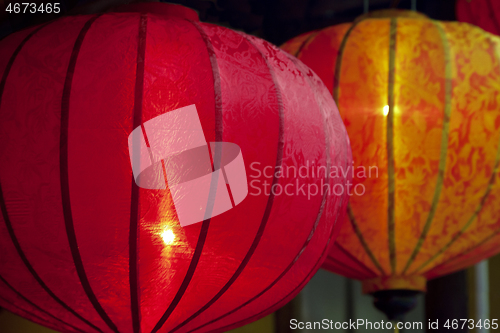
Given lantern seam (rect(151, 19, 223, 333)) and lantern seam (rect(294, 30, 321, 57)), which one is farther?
lantern seam (rect(294, 30, 321, 57))

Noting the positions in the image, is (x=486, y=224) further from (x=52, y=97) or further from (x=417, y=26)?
(x=52, y=97)

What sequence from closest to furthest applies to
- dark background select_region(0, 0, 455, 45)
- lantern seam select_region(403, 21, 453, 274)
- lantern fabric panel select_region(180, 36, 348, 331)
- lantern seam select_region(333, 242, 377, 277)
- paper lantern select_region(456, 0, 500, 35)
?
lantern fabric panel select_region(180, 36, 348, 331)
lantern seam select_region(403, 21, 453, 274)
lantern seam select_region(333, 242, 377, 277)
paper lantern select_region(456, 0, 500, 35)
dark background select_region(0, 0, 455, 45)

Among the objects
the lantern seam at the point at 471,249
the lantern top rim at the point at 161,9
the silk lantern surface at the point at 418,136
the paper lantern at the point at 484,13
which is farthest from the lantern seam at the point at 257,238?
the paper lantern at the point at 484,13

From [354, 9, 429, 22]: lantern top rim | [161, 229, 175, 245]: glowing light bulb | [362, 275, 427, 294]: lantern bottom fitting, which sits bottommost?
[362, 275, 427, 294]: lantern bottom fitting

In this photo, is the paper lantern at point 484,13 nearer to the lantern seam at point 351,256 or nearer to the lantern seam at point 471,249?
the lantern seam at point 471,249

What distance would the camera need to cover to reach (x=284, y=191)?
855mm

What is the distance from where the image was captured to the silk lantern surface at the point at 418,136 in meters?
1.19

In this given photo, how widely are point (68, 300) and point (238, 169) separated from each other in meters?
0.27

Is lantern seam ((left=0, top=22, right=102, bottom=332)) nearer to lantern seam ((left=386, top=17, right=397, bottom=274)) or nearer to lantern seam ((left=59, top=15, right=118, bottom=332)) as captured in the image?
lantern seam ((left=59, top=15, right=118, bottom=332))

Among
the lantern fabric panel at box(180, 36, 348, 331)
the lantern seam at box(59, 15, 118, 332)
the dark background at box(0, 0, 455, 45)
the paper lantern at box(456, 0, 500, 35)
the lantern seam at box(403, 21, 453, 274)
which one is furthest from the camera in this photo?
the dark background at box(0, 0, 455, 45)

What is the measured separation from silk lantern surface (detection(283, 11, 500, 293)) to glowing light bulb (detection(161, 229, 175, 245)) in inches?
20.0

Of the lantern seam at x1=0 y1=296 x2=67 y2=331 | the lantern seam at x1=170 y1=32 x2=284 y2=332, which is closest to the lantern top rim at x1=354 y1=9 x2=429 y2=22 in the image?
the lantern seam at x1=170 y1=32 x2=284 y2=332

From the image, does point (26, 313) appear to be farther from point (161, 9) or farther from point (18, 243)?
point (161, 9)

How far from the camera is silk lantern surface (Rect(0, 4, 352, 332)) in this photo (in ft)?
2.54
